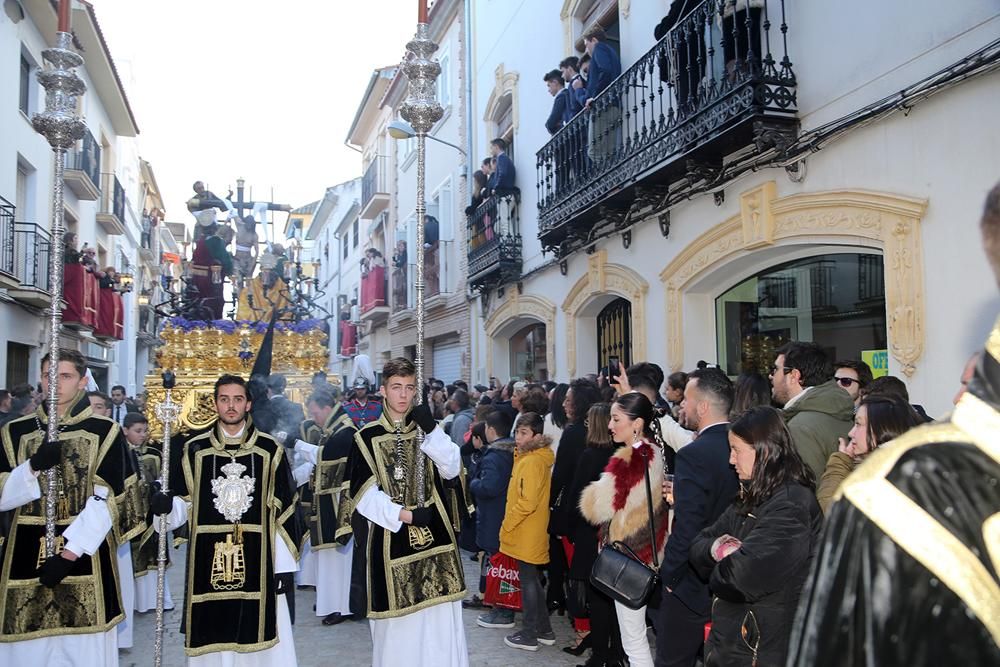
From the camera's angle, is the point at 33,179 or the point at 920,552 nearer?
the point at 920,552

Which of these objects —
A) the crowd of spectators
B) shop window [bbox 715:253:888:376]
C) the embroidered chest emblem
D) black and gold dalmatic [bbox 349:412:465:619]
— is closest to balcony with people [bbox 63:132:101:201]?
the crowd of spectators

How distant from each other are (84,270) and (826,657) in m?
16.7

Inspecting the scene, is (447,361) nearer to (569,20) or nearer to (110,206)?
(569,20)

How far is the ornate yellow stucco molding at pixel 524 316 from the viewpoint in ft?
40.1

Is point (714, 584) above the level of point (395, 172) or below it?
below

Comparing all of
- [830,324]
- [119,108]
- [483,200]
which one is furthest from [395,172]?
[830,324]

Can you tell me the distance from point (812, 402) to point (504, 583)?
305 centimetres

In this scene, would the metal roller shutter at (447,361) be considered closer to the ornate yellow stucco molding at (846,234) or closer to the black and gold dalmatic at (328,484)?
the ornate yellow stucco molding at (846,234)

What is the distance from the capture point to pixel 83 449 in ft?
13.4

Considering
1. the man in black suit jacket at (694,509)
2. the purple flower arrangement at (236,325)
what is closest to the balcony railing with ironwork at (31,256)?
the purple flower arrangement at (236,325)

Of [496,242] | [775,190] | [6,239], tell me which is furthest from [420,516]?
[6,239]

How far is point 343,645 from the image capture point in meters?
5.72

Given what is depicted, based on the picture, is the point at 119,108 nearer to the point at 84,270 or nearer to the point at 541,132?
the point at 84,270

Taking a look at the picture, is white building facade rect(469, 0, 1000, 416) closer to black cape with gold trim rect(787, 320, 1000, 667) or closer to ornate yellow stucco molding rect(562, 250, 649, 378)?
ornate yellow stucco molding rect(562, 250, 649, 378)
